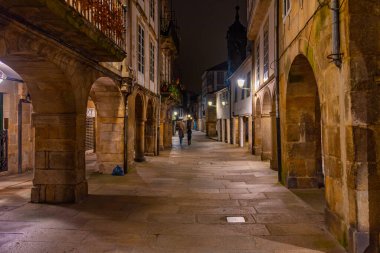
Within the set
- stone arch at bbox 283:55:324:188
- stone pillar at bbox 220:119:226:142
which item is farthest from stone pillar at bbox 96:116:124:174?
stone pillar at bbox 220:119:226:142

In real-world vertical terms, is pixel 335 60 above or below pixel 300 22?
below

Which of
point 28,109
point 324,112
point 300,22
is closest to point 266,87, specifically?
point 300,22

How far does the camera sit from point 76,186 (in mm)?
7492

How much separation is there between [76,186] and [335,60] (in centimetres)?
586

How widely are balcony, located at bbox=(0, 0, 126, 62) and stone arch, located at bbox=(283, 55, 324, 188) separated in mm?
4555

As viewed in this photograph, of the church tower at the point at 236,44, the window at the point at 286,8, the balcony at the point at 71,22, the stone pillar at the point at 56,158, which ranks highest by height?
the church tower at the point at 236,44

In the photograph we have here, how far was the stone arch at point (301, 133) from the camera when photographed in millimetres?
8516

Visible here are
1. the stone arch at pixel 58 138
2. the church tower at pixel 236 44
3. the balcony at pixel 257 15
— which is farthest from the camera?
the church tower at pixel 236 44

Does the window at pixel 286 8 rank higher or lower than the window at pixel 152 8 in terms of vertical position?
lower

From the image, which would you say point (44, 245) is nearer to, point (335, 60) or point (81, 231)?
point (81, 231)

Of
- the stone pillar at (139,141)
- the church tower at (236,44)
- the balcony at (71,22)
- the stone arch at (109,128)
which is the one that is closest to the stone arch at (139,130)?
the stone pillar at (139,141)

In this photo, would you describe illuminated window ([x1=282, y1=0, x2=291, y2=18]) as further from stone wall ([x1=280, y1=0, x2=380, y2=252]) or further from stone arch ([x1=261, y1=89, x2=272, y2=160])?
stone arch ([x1=261, y1=89, x2=272, y2=160])

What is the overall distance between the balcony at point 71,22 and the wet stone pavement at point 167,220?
3.38 meters

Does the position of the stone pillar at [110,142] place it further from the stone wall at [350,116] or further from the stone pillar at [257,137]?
the stone pillar at [257,137]
